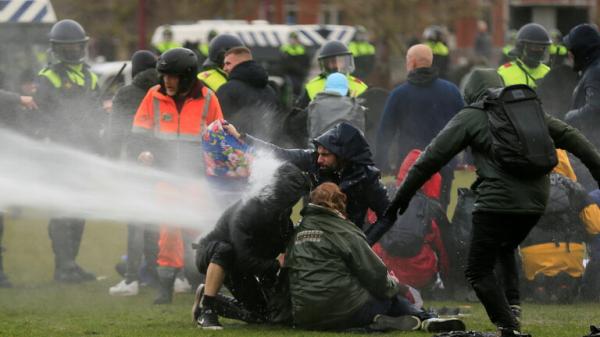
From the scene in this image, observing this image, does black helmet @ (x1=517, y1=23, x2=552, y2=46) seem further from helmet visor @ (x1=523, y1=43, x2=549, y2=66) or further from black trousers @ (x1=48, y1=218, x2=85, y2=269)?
black trousers @ (x1=48, y1=218, x2=85, y2=269)

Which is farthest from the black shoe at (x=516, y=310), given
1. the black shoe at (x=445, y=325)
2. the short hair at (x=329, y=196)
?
the short hair at (x=329, y=196)

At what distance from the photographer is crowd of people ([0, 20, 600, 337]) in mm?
9078

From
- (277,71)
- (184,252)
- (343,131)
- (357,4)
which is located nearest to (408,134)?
(184,252)

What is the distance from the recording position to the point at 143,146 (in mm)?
11680

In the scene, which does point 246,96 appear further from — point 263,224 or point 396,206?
point 396,206

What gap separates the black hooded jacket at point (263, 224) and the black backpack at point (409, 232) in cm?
162

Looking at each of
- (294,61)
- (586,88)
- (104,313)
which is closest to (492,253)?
(104,313)

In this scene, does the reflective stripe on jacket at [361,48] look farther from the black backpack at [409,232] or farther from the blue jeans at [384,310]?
the blue jeans at [384,310]

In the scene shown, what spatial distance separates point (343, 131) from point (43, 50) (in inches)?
473

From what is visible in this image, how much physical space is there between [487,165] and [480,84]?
0.69 metres

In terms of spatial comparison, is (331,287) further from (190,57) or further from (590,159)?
(190,57)

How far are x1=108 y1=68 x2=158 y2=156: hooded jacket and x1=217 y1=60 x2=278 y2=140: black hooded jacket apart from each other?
2.02 feet

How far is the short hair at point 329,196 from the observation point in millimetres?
9695

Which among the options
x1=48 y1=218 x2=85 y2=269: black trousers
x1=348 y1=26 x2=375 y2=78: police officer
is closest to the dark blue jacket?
x1=48 y1=218 x2=85 y2=269: black trousers
